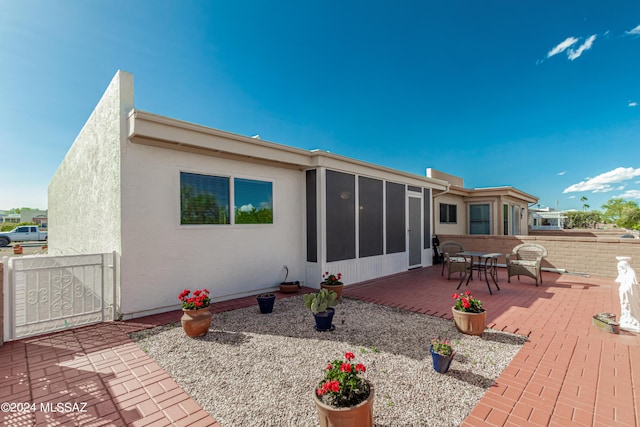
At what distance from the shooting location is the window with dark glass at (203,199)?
5.05 m

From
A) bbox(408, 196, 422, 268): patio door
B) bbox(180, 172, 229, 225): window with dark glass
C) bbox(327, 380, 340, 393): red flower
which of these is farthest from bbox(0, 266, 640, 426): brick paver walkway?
bbox(408, 196, 422, 268): patio door

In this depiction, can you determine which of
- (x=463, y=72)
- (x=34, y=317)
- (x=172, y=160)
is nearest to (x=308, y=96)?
(x=463, y=72)

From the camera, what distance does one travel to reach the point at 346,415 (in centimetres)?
174

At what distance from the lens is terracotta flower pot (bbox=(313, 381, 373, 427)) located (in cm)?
174

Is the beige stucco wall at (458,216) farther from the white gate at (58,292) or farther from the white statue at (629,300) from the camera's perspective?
the white gate at (58,292)

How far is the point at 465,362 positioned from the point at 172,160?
5.46m

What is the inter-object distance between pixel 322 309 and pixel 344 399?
7.14 feet

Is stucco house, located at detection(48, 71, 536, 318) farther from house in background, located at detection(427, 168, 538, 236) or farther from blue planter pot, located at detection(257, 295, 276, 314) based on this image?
house in background, located at detection(427, 168, 538, 236)

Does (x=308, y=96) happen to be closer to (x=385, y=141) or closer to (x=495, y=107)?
(x=385, y=141)

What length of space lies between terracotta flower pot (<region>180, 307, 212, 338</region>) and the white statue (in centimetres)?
594

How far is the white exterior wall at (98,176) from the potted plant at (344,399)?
14.2 ft

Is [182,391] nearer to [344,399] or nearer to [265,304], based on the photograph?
[344,399]

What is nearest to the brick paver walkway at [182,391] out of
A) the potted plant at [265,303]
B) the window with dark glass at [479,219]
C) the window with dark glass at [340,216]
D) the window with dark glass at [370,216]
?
the potted plant at [265,303]

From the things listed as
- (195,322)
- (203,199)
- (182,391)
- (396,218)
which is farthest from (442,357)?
(396,218)
